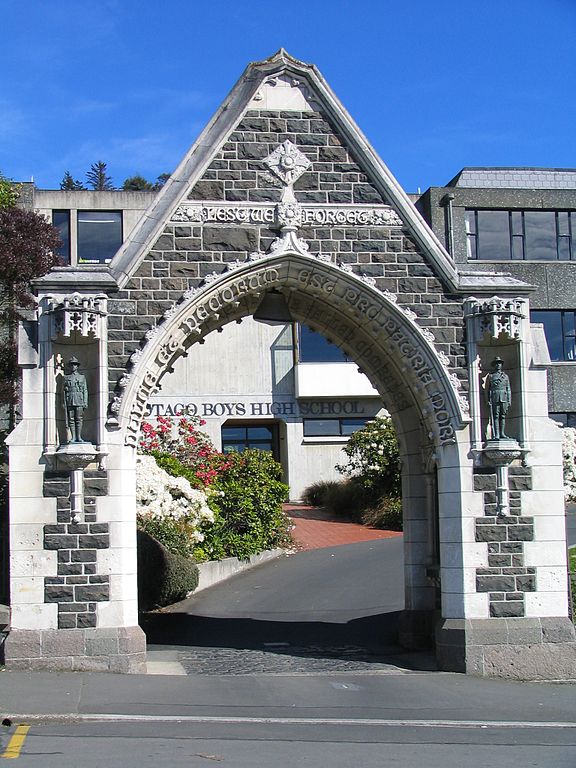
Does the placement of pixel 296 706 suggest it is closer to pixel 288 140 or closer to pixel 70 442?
pixel 70 442

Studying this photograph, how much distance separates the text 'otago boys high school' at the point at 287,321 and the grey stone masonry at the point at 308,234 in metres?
0.02

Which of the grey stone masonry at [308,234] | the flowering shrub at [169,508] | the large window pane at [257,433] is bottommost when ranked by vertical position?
the flowering shrub at [169,508]

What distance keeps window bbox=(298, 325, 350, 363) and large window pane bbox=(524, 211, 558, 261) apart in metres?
7.02

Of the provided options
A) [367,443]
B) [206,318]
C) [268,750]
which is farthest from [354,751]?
[367,443]

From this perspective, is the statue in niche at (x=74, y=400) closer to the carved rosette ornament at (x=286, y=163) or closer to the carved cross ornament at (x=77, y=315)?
the carved cross ornament at (x=77, y=315)

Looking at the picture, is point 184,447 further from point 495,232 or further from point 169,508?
A: point 495,232

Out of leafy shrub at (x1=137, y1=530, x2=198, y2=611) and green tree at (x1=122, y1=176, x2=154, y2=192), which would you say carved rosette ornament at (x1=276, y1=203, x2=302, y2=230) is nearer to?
leafy shrub at (x1=137, y1=530, x2=198, y2=611)

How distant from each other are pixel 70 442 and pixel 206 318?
7.56 feet

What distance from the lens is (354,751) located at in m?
8.70

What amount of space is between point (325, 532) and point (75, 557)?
1583cm

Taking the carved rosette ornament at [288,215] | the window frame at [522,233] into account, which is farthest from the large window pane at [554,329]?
the carved rosette ornament at [288,215]

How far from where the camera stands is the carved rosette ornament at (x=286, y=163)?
1334 centimetres

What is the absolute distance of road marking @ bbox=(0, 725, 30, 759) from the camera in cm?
822

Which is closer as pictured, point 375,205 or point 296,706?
point 296,706
